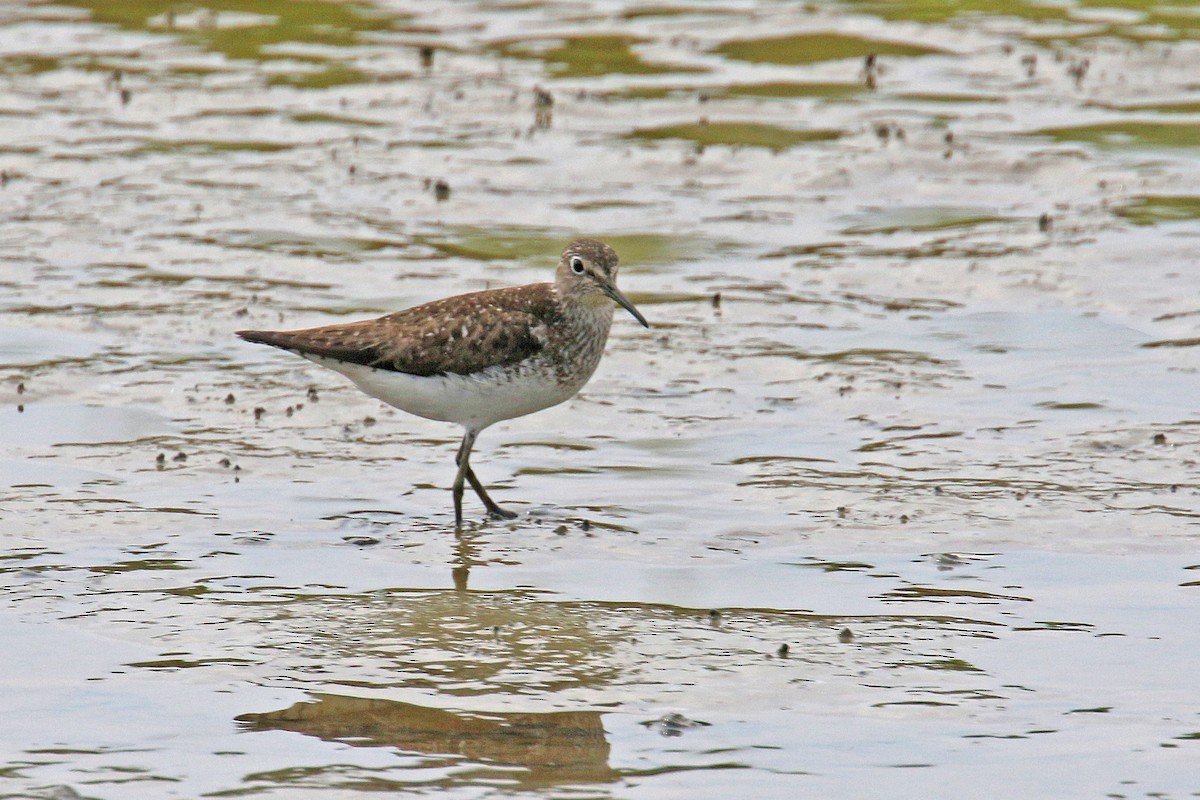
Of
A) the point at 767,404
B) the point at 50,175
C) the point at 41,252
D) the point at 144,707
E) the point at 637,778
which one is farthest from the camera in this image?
the point at 50,175

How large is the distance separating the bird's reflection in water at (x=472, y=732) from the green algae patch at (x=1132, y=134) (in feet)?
39.7

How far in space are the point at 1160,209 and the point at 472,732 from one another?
34.6ft

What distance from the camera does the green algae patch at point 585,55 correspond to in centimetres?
2064

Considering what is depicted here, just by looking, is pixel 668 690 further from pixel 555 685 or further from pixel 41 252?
pixel 41 252

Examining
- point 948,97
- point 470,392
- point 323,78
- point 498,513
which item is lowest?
point 498,513

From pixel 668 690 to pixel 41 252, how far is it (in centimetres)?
927

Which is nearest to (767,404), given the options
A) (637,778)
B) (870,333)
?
(870,333)

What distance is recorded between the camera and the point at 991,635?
8016mm

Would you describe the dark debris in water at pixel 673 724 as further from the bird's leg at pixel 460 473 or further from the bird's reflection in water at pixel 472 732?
the bird's leg at pixel 460 473

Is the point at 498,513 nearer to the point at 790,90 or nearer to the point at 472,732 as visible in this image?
the point at 472,732

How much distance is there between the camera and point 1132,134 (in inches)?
697

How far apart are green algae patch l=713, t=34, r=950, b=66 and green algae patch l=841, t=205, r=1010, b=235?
16.8 feet

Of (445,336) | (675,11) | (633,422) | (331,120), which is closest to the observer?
(445,336)

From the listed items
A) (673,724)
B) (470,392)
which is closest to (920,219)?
(470,392)
